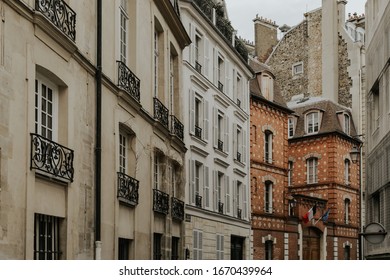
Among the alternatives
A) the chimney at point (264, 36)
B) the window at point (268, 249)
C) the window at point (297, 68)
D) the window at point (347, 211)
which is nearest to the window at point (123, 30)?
the chimney at point (264, 36)

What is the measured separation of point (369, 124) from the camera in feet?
23.8

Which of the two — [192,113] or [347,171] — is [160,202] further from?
[347,171]

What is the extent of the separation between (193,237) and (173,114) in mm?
1195

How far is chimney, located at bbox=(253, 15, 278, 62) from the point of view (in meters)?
6.62

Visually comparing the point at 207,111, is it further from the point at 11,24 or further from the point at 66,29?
the point at 11,24

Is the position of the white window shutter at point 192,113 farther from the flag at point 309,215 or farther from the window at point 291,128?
the flag at point 309,215

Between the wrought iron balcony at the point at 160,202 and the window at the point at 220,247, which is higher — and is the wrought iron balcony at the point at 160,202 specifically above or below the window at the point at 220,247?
above

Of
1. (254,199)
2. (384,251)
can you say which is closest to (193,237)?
(254,199)

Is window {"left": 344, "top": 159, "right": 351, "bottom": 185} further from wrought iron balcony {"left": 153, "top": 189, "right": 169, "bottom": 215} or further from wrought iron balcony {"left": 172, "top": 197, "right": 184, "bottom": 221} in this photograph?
wrought iron balcony {"left": 153, "top": 189, "right": 169, "bottom": 215}

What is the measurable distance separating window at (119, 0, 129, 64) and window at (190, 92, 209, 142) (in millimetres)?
832

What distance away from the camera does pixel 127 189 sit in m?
6.46

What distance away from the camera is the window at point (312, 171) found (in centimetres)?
684

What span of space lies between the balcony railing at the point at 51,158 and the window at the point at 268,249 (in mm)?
1759

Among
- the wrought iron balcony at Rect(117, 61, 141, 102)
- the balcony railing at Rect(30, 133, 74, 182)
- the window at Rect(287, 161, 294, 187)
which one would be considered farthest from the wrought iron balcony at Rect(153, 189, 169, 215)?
the balcony railing at Rect(30, 133, 74, 182)
